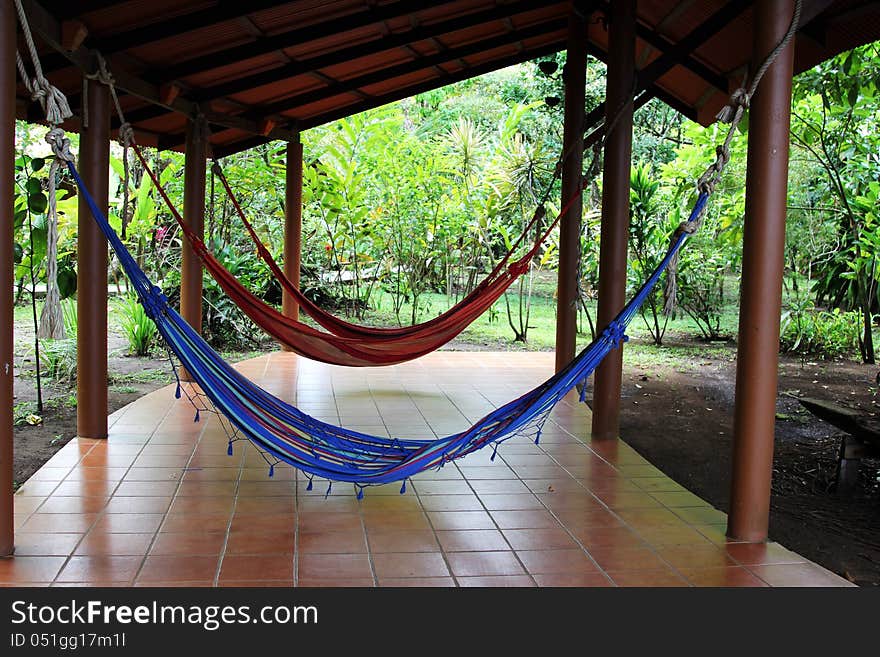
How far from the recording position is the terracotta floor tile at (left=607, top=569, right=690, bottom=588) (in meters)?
2.17

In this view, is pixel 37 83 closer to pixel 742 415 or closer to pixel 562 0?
pixel 742 415

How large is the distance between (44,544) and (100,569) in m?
0.28

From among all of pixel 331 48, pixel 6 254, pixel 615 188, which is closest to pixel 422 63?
pixel 331 48

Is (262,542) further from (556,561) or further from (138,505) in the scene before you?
(556,561)

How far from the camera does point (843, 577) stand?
7.60 ft

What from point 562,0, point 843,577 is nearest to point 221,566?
point 843,577

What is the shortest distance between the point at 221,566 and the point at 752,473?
152 centimetres

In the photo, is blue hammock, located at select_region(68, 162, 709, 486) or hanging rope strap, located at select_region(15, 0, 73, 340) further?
blue hammock, located at select_region(68, 162, 709, 486)

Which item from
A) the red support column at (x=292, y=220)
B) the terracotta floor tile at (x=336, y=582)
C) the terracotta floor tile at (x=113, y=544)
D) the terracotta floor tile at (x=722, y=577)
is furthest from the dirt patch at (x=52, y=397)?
the terracotta floor tile at (x=722, y=577)

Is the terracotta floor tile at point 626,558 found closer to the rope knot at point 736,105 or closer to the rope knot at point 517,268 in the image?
the rope knot at point 736,105

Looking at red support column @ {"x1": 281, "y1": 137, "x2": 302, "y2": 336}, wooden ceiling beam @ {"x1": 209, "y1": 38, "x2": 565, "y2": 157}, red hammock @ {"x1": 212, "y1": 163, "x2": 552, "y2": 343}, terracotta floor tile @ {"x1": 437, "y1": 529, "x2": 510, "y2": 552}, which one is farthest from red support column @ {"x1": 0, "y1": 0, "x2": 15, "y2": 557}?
red support column @ {"x1": 281, "y1": 137, "x2": 302, "y2": 336}

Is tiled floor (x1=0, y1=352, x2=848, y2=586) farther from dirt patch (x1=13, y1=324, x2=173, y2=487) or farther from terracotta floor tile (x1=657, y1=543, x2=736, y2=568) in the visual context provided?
dirt patch (x1=13, y1=324, x2=173, y2=487)
